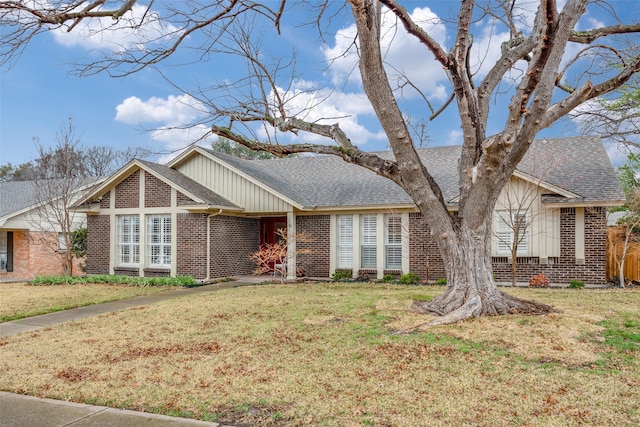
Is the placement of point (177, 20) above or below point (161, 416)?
above

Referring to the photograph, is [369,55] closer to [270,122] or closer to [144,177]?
[270,122]

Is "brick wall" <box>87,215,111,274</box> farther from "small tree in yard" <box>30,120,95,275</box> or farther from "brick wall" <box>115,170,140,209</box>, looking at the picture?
"small tree in yard" <box>30,120,95,275</box>

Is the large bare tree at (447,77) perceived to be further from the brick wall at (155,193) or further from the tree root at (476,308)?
the brick wall at (155,193)

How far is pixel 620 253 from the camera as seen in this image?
1473 centimetres

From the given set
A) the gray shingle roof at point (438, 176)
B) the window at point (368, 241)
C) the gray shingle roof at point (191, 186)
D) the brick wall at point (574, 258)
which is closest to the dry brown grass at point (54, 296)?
the gray shingle roof at point (191, 186)

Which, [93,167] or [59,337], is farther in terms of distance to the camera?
[93,167]

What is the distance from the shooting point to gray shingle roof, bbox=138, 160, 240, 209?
1577 cm

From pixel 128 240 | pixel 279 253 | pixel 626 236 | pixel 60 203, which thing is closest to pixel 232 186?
pixel 279 253

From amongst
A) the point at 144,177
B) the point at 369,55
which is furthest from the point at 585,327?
the point at 144,177

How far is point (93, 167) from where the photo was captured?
38625mm

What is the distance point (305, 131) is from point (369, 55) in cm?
217

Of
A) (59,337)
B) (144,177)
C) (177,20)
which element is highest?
(177,20)

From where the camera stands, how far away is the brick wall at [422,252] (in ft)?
50.1

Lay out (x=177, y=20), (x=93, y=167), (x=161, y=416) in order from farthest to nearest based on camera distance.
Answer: (x=93, y=167) < (x=177, y=20) < (x=161, y=416)
